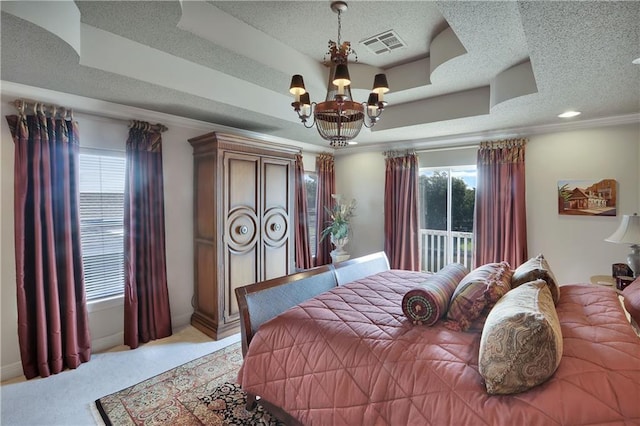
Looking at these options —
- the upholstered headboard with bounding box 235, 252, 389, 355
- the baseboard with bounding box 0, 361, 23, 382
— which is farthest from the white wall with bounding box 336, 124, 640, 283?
the baseboard with bounding box 0, 361, 23, 382

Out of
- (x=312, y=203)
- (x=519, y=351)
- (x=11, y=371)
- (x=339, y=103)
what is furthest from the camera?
(x=312, y=203)

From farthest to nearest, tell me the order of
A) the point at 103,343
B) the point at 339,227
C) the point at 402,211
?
1. the point at 339,227
2. the point at 402,211
3. the point at 103,343

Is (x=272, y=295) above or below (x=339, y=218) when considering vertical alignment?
below

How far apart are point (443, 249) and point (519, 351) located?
12.1 feet

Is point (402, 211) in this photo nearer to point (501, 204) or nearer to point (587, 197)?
point (501, 204)

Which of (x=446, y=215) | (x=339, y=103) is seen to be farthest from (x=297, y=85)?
(x=446, y=215)

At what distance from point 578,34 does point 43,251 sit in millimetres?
4040

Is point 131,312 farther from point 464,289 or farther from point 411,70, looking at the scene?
point 411,70

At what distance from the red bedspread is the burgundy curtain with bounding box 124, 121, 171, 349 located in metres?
1.77

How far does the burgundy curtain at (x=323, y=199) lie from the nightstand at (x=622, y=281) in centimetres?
377

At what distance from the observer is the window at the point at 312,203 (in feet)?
17.7

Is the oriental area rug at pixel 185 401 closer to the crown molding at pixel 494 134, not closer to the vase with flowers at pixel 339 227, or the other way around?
the vase with flowers at pixel 339 227

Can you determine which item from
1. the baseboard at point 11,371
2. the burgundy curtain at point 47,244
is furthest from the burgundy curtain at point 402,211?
the baseboard at point 11,371

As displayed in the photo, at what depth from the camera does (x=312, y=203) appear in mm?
5434
